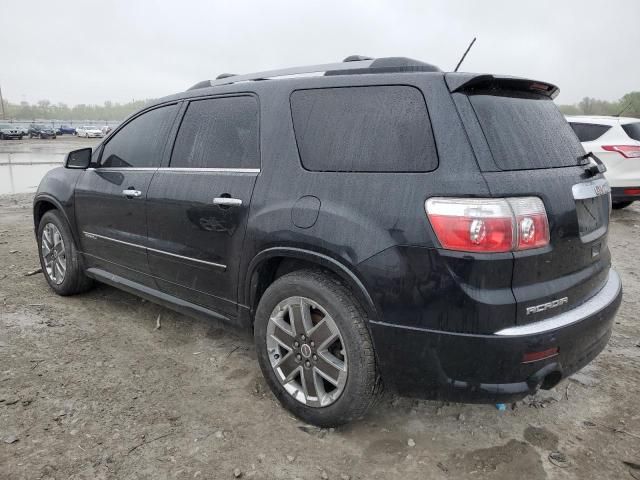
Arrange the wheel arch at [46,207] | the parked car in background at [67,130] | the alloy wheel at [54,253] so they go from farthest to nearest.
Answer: the parked car in background at [67,130] → the alloy wheel at [54,253] → the wheel arch at [46,207]

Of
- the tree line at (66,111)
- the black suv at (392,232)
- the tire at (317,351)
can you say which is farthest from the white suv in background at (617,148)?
the tree line at (66,111)

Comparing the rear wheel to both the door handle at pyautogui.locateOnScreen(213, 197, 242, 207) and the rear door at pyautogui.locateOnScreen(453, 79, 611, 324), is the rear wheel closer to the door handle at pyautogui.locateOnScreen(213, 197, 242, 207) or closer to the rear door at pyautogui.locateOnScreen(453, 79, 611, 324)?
the rear door at pyautogui.locateOnScreen(453, 79, 611, 324)

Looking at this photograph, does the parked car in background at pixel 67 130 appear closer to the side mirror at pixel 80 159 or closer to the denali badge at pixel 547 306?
the side mirror at pixel 80 159

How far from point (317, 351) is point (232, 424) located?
64cm

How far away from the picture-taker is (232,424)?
8.66 feet

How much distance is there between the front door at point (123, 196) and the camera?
3.47 m

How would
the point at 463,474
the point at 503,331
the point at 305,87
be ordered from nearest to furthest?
the point at 503,331, the point at 463,474, the point at 305,87

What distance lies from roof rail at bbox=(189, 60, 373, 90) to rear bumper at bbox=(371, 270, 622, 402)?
1.39m

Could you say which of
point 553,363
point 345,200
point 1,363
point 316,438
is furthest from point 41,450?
point 553,363

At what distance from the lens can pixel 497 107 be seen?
7.49 feet

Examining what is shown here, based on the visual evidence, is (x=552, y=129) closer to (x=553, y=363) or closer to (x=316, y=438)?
(x=553, y=363)

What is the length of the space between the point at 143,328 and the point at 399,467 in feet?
7.79

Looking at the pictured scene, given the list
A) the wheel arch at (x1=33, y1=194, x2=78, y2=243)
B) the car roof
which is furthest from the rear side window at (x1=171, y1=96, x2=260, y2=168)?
the car roof

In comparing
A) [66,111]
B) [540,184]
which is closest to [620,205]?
[540,184]
